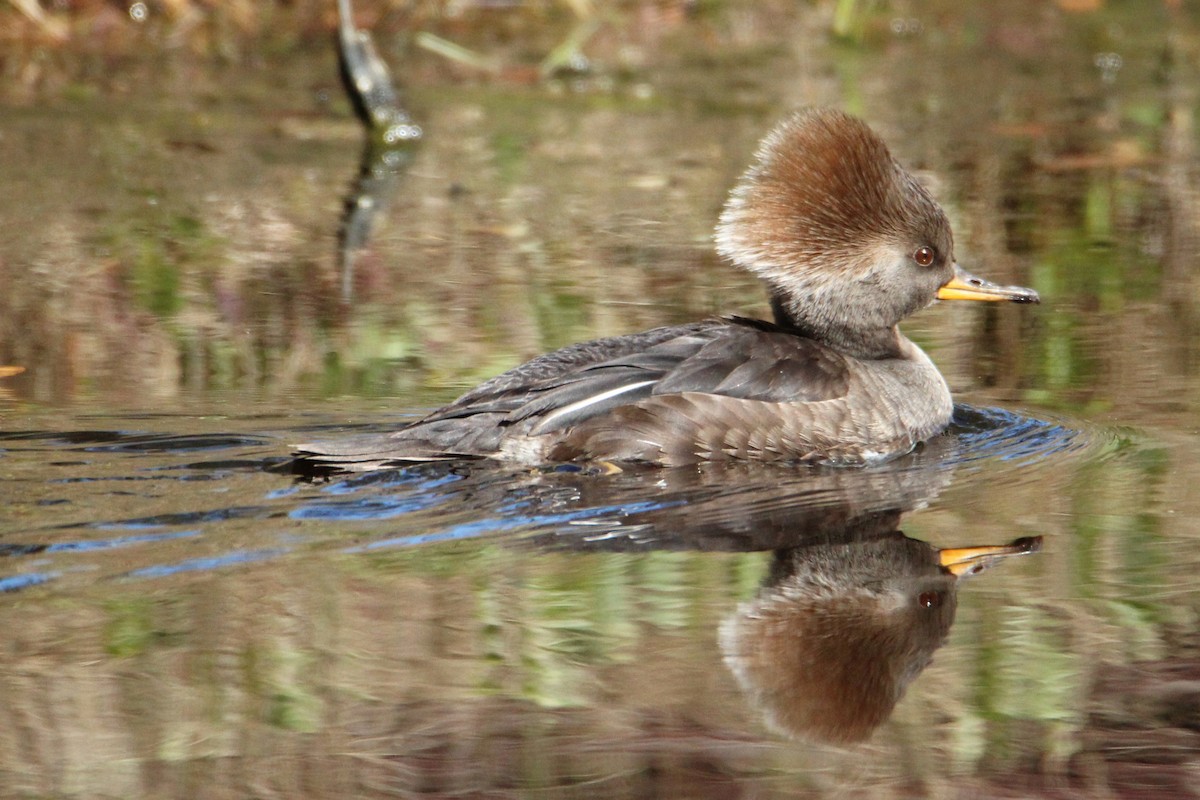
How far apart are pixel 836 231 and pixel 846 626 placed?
6.76 ft

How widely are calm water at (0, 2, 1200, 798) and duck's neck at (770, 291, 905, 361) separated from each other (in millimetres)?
380

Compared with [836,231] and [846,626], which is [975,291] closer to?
[836,231]

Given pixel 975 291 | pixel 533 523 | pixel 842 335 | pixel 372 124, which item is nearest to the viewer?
pixel 533 523

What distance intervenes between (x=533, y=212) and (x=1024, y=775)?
635 centimetres

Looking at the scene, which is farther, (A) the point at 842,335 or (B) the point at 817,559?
(A) the point at 842,335

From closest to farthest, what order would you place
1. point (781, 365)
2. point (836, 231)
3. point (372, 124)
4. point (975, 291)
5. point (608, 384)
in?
point (608, 384)
point (781, 365)
point (836, 231)
point (975, 291)
point (372, 124)

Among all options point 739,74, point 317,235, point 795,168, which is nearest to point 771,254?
point 795,168

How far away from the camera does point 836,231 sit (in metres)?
5.92

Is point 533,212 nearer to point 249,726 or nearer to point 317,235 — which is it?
point 317,235

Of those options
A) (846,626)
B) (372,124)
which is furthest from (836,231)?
(372,124)

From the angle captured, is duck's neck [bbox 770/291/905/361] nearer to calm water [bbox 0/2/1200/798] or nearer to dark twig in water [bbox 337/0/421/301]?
calm water [bbox 0/2/1200/798]

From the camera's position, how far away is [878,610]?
4.34 metres

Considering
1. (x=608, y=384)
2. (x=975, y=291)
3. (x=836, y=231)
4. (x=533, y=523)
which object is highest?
(x=836, y=231)

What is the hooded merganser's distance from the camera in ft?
18.1
